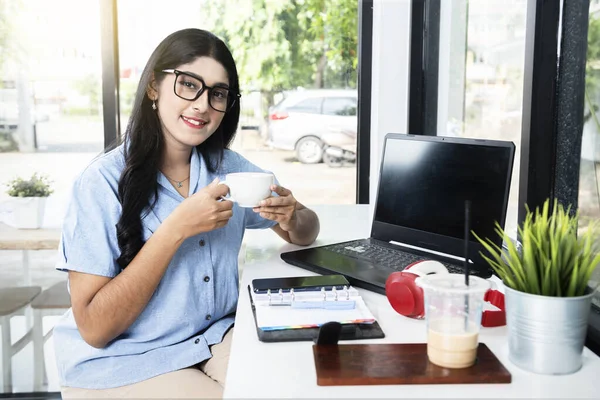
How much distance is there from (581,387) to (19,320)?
255 cm

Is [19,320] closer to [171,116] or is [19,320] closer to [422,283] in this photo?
[171,116]

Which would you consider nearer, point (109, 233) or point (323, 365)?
point (323, 365)

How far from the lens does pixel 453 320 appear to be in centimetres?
87

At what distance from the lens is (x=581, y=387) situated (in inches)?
32.4

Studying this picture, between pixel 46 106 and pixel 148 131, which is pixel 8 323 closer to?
pixel 46 106

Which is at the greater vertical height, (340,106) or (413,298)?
(340,106)

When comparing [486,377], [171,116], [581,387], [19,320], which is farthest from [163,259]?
[19,320]

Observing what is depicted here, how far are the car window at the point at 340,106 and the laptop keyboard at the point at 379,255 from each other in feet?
5.01

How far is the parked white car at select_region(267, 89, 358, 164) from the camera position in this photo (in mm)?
3047

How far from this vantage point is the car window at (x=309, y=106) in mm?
3066

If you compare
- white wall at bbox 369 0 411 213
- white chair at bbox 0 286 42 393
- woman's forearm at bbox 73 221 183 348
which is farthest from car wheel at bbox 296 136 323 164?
woman's forearm at bbox 73 221 183 348

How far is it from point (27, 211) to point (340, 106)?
1501mm

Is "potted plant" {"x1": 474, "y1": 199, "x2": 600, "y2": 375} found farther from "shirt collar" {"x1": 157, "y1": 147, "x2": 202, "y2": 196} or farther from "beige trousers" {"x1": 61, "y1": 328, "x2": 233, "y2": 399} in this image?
"shirt collar" {"x1": 157, "y1": 147, "x2": 202, "y2": 196}

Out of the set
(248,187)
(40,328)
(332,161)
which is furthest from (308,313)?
(332,161)
